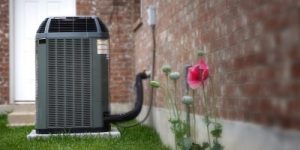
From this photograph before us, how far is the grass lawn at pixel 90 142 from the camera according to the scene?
4.52m

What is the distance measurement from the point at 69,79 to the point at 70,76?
0.03m

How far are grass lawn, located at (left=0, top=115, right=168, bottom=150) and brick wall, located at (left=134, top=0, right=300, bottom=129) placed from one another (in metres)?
1.08

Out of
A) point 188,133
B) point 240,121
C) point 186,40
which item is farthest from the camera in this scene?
point 186,40

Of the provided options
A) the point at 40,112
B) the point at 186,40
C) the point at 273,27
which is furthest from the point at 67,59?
the point at 273,27

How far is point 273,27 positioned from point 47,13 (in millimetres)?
6775

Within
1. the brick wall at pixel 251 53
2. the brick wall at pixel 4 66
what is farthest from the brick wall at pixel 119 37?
the brick wall at pixel 251 53

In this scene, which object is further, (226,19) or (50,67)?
(50,67)

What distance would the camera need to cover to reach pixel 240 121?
2514 millimetres

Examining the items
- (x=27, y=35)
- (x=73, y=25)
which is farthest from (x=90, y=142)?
(x=27, y=35)

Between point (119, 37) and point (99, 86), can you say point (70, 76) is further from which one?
point (119, 37)

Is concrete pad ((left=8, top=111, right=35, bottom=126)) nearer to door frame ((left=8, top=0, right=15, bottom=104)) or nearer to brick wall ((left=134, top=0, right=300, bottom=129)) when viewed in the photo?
door frame ((left=8, top=0, right=15, bottom=104))

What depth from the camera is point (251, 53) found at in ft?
7.64

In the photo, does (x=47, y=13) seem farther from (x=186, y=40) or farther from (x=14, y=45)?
(x=186, y=40)

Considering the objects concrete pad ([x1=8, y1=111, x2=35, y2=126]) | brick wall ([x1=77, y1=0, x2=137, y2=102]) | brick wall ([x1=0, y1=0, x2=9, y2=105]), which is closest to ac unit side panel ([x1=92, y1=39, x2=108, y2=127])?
concrete pad ([x1=8, y1=111, x2=35, y2=126])
